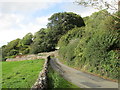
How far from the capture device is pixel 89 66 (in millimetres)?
17062

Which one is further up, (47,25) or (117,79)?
(47,25)

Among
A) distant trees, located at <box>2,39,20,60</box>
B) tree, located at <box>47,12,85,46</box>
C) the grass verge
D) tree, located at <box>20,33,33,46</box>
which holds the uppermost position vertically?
tree, located at <box>47,12,85,46</box>

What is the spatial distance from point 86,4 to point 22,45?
199 feet

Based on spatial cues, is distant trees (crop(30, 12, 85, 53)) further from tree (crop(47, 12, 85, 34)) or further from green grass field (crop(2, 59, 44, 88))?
green grass field (crop(2, 59, 44, 88))

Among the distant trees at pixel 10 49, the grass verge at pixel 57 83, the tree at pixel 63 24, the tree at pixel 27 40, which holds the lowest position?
the distant trees at pixel 10 49

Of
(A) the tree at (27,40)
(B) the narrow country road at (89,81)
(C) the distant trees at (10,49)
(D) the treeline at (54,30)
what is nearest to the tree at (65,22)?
(D) the treeline at (54,30)

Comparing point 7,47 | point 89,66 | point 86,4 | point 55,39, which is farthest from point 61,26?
point 86,4

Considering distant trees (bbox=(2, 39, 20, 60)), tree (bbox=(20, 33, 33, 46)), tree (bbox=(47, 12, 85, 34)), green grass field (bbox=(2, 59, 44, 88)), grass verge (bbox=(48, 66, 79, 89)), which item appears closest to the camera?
grass verge (bbox=(48, 66, 79, 89))

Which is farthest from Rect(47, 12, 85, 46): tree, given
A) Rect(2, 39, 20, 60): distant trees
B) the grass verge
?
the grass verge

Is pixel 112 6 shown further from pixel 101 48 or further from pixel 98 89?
pixel 98 89

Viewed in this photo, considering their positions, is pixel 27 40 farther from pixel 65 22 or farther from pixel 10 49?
pixel 65 22

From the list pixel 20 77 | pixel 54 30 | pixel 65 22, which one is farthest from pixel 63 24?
pixel 20 77

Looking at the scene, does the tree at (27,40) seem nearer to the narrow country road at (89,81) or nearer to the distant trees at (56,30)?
the distant trees at (56,30)

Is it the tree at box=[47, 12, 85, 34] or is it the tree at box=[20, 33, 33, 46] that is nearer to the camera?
the tree at box=[47, 12, 85, 34]
